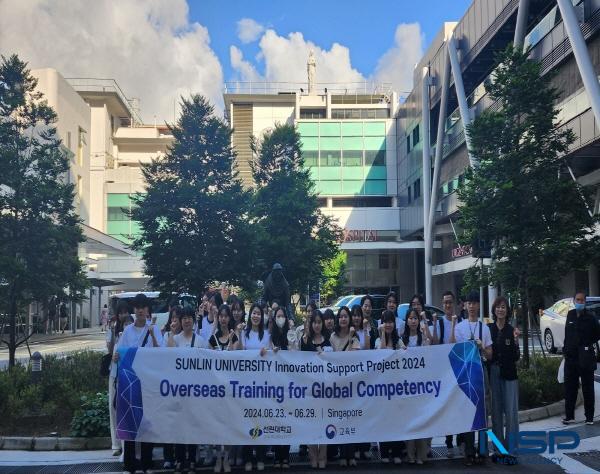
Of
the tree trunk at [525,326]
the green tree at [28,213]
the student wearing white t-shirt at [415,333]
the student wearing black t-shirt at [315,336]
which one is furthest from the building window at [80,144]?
the student wearing white t-shirt at [415,333]

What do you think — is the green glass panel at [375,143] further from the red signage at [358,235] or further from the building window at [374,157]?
the red signage at [358,235]

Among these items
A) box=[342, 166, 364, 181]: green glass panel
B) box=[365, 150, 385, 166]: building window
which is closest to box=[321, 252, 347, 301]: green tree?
box=[342, 166, 364, 181]: green glass panel

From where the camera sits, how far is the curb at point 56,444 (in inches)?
328

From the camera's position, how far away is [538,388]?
33.6 feet

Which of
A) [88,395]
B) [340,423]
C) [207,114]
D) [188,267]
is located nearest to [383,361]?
[340,423]

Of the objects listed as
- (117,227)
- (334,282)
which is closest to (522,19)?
(334,282)

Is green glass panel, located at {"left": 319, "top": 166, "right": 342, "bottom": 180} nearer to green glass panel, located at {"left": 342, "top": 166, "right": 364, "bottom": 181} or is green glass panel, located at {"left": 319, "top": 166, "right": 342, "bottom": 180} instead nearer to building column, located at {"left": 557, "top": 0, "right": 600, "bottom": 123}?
green glass panel, located at {"left": 342, "top": 166, "right": 364, "bottom": 181}

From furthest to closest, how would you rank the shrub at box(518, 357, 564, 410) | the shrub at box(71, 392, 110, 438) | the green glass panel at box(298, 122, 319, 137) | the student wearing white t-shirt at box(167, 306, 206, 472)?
the green glass panel at box(298, 122, 319, 137) → the shrub at box(518, 357, 564, 410) → the shrub at box(71, 392, 110, 438) → the student wearing white t-shirt at box(167, 306, 206, 472)

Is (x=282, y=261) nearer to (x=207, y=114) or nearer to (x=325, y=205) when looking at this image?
(x=207, y=114)

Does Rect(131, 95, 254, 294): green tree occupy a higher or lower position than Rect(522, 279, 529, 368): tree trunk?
higher

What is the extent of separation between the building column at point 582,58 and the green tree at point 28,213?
14.4 m

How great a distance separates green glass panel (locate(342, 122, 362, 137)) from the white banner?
53.0m

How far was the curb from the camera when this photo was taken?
27.4 feet

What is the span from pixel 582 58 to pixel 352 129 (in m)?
41.4
